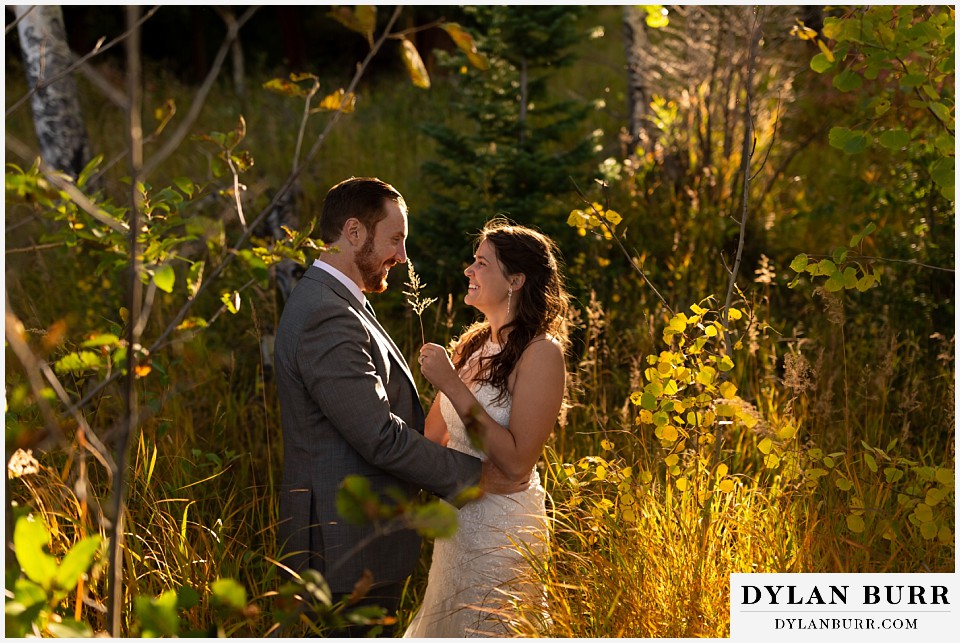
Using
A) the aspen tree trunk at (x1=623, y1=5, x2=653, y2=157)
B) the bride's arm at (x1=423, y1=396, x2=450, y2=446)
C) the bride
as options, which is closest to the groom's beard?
the bride

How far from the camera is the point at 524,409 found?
9.95ft

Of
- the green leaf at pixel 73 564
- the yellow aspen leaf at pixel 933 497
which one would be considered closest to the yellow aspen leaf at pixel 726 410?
the yellow aspen leaf at pixel 933 497

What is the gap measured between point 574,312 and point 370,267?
4.54ft

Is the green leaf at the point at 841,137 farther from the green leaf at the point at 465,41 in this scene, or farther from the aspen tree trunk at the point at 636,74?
the aspen tree trunk at the point at 636,74

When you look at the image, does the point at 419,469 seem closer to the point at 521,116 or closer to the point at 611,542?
the point at 611,542

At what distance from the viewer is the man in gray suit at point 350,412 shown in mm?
2807

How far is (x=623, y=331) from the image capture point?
535 cm

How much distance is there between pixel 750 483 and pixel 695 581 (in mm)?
1326

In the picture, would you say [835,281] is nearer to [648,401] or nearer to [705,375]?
[705,375]

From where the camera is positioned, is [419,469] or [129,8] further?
[419,469]

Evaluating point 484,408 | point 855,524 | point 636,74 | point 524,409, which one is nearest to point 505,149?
point 636,74

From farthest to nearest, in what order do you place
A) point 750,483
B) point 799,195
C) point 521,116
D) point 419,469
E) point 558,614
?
point 799,195, point 521,116, point 750,483, point 419,469, point 558,614

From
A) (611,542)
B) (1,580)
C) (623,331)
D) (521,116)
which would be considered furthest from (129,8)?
(521,116)

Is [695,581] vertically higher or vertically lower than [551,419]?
lower
